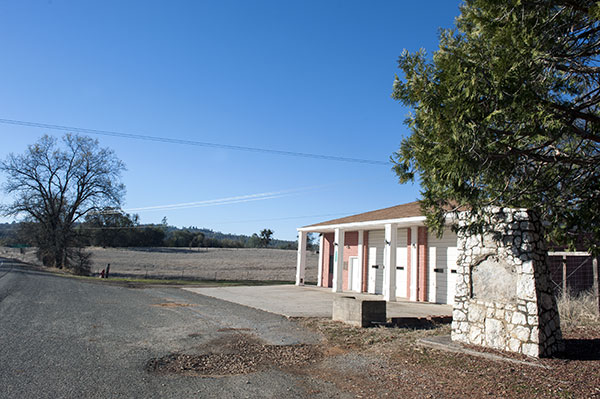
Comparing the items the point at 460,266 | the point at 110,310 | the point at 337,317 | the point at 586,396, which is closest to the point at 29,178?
the point at 110,310

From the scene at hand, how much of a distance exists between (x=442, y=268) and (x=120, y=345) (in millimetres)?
13185

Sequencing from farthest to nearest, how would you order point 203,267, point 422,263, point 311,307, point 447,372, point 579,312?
1. point 203,267
2. point 422,263
3. point 311,307
4. point 579,312
5. point 447,372

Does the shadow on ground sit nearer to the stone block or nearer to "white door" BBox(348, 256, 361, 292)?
the stone block

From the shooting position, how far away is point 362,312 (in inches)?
416

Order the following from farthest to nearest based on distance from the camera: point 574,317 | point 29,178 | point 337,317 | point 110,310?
point 29,178 < point 110,310 < point 337,317 < point 574,317

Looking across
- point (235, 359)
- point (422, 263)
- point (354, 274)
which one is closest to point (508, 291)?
point (235, 359)

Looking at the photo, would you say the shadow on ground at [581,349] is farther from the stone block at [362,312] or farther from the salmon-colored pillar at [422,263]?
the salmon-colored pillar at [422,263]

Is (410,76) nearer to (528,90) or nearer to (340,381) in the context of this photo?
(528,90)

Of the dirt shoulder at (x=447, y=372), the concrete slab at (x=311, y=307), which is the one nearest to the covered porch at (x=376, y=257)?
the concrete slab at (x=311, y=307)

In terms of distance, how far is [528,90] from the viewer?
5188 millimetres

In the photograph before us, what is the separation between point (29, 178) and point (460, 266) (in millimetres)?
46264

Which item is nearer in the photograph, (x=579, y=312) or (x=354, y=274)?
(x=579, y=312)

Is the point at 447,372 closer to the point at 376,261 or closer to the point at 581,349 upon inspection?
the point at 581,349

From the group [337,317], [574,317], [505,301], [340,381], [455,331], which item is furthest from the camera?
[337,317]
